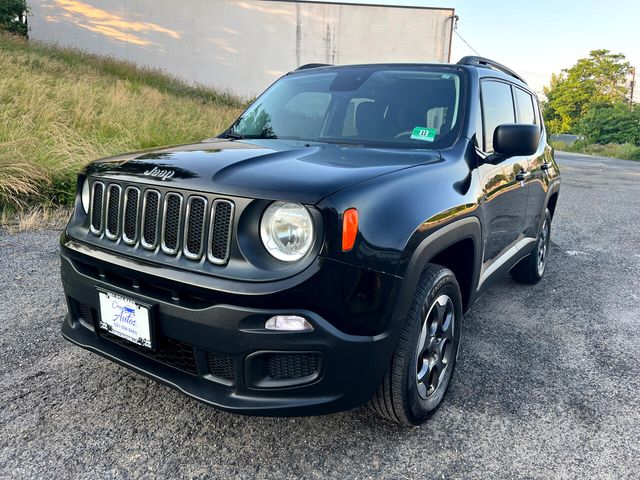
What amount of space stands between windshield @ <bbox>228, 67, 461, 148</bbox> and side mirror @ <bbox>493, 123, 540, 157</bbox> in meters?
0.23

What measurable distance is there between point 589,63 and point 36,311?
72476 millimetres

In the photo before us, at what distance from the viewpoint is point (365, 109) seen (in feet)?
9.91

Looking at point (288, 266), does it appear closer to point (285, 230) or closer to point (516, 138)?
point (285, 230)

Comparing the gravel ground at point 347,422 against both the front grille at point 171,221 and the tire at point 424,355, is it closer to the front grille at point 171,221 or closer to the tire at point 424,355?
the tire at point 424,355

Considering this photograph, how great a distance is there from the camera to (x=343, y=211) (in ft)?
5.69

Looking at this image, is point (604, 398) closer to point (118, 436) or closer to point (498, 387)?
point (498, 387)

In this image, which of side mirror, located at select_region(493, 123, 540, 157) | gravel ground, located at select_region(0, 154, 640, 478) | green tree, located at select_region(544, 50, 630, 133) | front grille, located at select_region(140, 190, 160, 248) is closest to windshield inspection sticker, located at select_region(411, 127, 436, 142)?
side mirror, located at select_region(493, 123, 540, 157)

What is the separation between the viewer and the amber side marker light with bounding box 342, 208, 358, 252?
5.70 ft

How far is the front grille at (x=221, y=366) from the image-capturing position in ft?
6.01

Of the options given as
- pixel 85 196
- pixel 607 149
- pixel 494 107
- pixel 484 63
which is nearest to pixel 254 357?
pixel 85 196

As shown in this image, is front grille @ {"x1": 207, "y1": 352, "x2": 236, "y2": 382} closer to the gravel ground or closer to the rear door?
the gravel ground

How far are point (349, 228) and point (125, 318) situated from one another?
38.8 inches

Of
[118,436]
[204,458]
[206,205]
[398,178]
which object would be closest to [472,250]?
[398,178]

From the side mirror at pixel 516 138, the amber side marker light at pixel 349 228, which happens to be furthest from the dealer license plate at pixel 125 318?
Result: the side mirror at pixel 516 138
